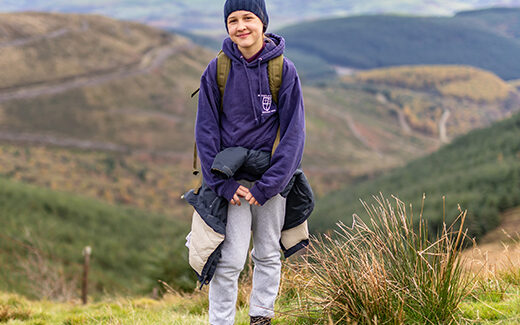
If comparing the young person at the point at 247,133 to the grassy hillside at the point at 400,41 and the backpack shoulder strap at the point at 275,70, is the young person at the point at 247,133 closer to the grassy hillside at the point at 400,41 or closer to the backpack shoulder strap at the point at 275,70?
the backpack shoulder strap at the point at 275,70

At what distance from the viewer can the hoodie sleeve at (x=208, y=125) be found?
255 cm

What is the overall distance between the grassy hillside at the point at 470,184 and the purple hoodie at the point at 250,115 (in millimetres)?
5253

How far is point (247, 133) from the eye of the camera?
2.61 m

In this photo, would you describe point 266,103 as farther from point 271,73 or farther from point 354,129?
point 354,129

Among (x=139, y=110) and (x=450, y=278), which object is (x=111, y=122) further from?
(x=450, y=278)

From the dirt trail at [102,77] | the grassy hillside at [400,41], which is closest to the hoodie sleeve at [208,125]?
the dirt trail at [102,77]

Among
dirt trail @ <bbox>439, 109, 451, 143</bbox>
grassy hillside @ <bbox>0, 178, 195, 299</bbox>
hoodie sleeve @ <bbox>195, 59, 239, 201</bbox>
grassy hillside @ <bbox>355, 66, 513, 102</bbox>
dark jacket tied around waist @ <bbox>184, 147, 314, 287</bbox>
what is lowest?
dirt trail @ <bbox>439, 109, 451, 143</bbox>

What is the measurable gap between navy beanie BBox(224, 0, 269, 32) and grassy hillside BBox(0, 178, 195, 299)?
11.1 meters

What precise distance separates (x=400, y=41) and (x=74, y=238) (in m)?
143

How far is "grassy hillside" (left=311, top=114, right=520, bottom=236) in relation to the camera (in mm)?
11938

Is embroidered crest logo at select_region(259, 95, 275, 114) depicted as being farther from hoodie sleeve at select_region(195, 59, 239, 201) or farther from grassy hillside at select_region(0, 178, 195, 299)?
grassy hillside at select_region(0, 178, 195, 299)

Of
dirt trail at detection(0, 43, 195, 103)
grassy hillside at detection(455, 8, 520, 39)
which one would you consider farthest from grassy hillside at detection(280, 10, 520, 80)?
dirt trail at detection(0, 43, 195, 103)

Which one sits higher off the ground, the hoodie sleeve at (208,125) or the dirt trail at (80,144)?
the hoodie sleeve at (208,125)

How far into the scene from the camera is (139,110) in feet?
163
